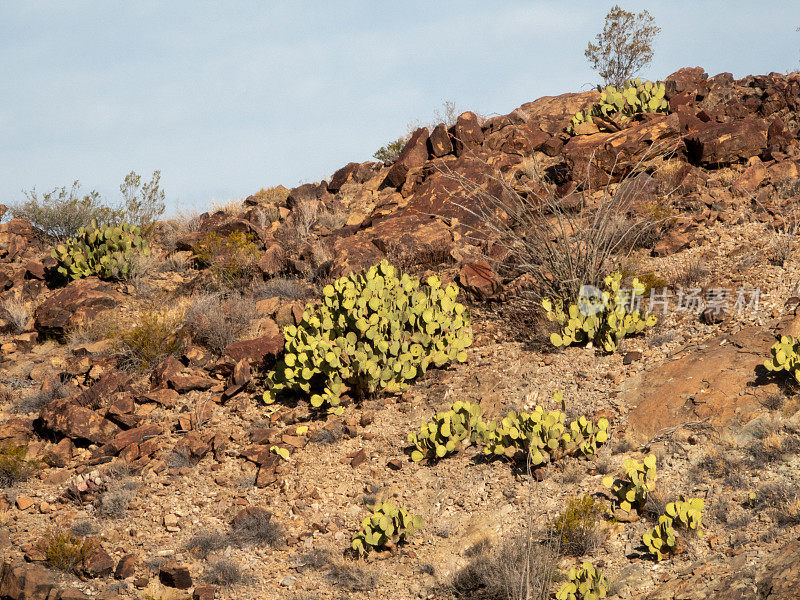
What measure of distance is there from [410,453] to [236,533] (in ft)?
6.02

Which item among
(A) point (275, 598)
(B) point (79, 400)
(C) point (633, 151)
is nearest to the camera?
(A) point (275, 598)

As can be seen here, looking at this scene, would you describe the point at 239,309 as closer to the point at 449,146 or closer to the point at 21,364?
the point at 21,364

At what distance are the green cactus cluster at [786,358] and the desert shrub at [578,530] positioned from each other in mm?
2167

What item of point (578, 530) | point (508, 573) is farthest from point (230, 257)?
point (508, 573)

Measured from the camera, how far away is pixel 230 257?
1220 cm

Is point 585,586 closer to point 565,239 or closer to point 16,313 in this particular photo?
point 565,239

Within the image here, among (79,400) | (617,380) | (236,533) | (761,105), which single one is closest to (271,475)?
(236,533)

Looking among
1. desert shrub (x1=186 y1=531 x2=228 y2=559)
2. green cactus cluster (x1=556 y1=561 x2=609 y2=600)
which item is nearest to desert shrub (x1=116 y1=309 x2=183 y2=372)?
desert shrub (x1=186 y1=531 x2=228 y2=559)

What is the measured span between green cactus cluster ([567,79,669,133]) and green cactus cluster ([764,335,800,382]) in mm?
7578

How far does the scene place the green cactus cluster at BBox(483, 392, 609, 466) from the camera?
5918 mm

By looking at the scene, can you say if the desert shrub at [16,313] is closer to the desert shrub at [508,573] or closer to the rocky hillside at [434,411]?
the rocky hillside at [434,411]

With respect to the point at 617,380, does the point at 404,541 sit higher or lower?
lower

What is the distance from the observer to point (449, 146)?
43.3 ft

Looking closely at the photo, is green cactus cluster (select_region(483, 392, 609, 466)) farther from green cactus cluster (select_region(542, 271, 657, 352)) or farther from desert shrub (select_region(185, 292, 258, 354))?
desert shrub (select_region(185, 292, 258, 354))
